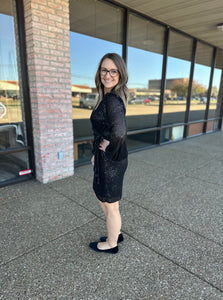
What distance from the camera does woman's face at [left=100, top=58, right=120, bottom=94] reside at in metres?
1.67

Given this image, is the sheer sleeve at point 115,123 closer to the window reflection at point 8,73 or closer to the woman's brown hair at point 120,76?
the woman's brown hair at point 120,76

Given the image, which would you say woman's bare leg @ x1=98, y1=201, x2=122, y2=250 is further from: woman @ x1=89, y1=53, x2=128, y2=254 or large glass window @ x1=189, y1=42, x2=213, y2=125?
large glass window @ x1=189, y1=42, x2=213, y2=125

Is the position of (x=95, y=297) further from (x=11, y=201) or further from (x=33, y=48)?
(x=33, y=48)

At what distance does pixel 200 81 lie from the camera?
7.76m

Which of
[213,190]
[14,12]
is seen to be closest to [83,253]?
[213,190]

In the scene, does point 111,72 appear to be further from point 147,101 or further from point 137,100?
point 147,101

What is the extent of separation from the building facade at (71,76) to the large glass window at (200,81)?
1.14 feet

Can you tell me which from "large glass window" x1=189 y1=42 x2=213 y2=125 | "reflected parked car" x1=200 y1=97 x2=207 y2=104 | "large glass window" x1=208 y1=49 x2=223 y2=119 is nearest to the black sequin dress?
"large glass window" x1=189 y1=42 x2=213 y2=125

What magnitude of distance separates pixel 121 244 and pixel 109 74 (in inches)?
64.4

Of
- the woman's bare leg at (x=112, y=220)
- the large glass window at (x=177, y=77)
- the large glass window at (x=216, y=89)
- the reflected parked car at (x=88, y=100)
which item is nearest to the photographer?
the woman's bare leg at (x=112, y=220)

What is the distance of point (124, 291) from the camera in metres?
1.64

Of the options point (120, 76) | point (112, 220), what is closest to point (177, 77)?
point (120, 76)

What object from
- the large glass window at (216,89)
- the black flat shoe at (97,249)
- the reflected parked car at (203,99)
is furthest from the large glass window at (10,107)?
the large glass window at (216,89)

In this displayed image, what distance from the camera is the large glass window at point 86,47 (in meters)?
4.14
